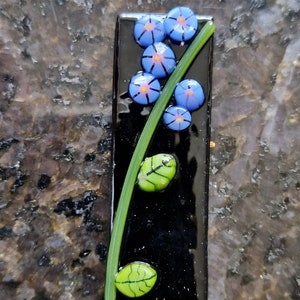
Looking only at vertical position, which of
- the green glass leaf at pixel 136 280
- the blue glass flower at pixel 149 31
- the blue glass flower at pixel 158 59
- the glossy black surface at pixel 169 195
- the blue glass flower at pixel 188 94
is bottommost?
the green glass leaf at pixel 136 280

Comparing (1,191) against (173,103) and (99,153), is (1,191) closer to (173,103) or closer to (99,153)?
(99,153)

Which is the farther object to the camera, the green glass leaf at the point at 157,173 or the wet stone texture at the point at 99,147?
the wet stone texture at the point at 99,147

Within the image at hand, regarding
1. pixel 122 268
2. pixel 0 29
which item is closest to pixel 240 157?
pixel 122 268

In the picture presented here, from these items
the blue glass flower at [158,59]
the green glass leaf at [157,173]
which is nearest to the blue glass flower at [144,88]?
the blue glass flower at [158,59]

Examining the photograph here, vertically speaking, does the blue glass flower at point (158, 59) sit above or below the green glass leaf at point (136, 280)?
above

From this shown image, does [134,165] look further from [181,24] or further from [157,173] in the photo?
[181,24]

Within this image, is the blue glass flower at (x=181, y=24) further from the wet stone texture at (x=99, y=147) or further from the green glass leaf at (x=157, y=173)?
the green glass leaf at (x=157, y=173)
